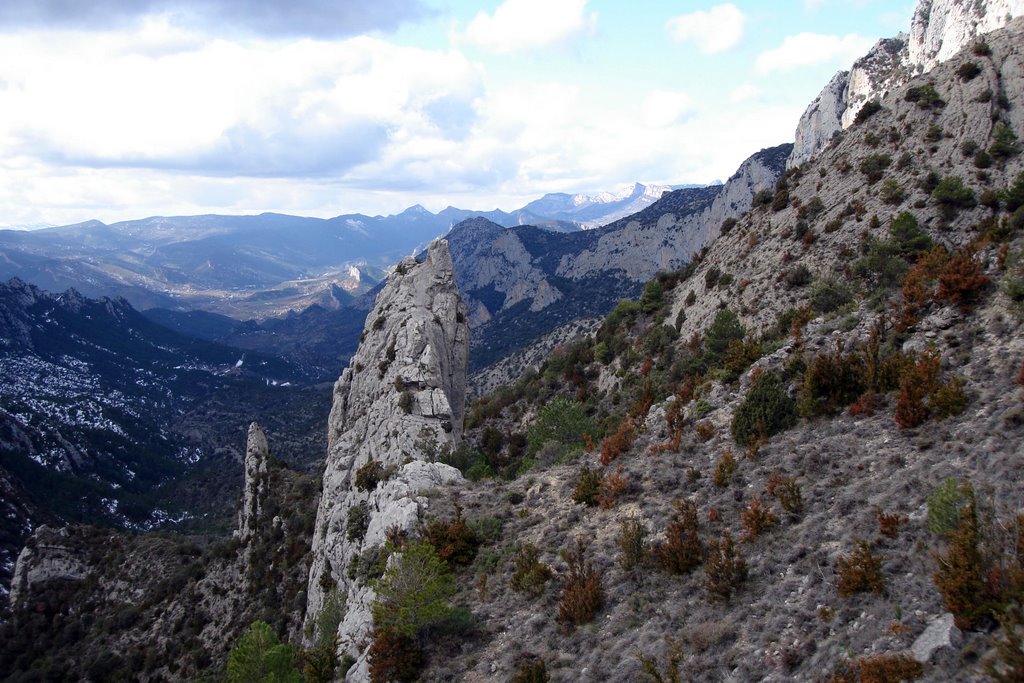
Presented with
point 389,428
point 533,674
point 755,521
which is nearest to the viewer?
point 533,674

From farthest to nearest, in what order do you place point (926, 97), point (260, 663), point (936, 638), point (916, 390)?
1. point (926, 97)
2. point (260, 663)
3. point (916, 390)
4. point (936, 638)

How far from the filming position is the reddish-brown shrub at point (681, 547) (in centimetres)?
1118

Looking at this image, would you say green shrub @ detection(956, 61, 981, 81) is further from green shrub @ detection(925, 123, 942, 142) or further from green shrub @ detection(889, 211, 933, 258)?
green shrub @ detection(889, 211, 933, 258)

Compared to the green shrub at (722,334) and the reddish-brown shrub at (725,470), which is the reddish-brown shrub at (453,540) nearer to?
the reddish-brown shrub at (725,470)

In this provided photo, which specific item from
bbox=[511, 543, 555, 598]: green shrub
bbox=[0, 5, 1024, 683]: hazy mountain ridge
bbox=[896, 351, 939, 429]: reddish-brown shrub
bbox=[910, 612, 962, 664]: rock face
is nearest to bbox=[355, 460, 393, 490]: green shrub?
bbox=[0, 5, 1024, 683]: hazy mountain ridge

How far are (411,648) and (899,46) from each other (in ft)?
506

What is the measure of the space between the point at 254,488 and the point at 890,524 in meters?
51.0

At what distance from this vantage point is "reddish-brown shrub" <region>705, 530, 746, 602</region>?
32.1ft

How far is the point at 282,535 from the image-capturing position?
134 feet

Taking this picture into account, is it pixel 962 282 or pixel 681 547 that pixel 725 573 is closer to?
pixel 681 547

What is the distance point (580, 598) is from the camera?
36.9ft

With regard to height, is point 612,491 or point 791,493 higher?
point 791,493

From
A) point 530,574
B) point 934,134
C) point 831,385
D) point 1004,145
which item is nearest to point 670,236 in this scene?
point 934,134

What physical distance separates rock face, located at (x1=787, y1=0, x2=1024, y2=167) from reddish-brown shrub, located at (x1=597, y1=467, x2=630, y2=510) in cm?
8517
